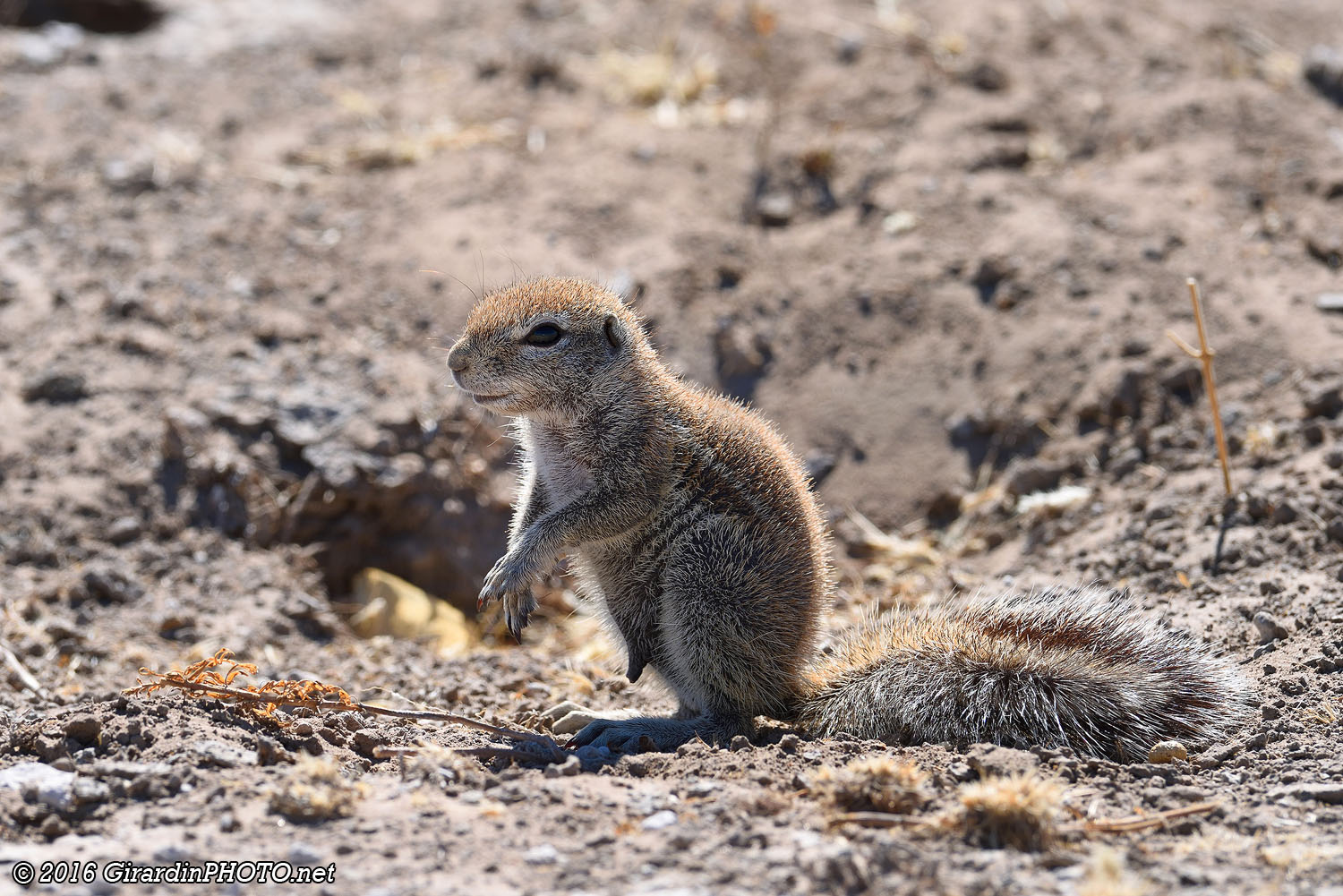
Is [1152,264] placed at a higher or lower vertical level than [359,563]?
higher

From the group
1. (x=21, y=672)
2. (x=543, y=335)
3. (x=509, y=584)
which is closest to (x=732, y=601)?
(x=509, y=584)

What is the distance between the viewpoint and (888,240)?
8.26 meters

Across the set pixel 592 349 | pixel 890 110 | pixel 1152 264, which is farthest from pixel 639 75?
pixel 592 349

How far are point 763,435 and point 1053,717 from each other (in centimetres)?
165

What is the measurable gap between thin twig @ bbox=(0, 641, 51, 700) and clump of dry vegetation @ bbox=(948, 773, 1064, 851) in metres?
3.96

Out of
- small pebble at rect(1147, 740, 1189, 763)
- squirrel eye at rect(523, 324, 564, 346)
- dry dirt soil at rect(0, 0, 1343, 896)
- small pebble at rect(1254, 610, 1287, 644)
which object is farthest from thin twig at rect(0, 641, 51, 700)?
small pebble at rect(1254, 610, 1287, 644)

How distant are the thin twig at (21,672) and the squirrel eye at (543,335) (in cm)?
260

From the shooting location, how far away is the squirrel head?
490 centimetres

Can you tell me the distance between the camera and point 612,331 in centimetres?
508

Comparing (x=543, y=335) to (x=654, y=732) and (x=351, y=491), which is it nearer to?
(x=654, y=732)

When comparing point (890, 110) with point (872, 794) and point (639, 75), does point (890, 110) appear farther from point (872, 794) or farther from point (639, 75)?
point (872, 794)

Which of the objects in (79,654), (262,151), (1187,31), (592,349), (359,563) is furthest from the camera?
(1187,31)

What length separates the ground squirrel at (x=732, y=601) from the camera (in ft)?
14.2

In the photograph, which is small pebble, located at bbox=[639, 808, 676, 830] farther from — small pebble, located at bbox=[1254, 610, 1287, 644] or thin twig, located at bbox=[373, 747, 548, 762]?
small pebble, located at bbox=[1254, 610, 1287, 644]
